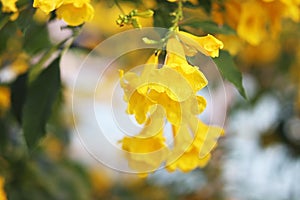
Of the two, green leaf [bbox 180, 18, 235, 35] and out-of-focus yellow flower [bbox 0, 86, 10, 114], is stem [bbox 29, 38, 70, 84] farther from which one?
out-of-focus yellow flower [bbox 0, 86, 10, 114]

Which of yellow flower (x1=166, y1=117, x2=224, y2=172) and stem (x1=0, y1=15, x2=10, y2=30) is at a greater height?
stem (x1=0, y1=15, x2=10, y2=30)

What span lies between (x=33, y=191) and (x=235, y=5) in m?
0.53

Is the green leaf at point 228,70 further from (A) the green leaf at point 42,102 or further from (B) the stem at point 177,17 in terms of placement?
(A) the green leaf at point 42,102

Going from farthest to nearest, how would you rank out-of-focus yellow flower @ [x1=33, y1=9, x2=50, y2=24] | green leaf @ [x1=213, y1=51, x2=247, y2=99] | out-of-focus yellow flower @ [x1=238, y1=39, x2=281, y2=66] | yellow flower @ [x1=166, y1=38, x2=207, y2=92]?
out-of-focus yellow flower @ [x1=238, y1=39, x2=281, y2=66] → out-of-focus yellow flower @ [x1=33, y1=9, x2=50, y2=24] → green leaf @ [x1=213, y1=51, x2=247, y2=99] → yellow flower @ [x1=166, y1=38, x2=207, y2=92]

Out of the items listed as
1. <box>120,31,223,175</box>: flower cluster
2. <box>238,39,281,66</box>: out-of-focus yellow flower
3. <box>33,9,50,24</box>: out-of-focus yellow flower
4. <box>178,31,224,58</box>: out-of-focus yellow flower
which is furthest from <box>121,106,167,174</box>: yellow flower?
<box>238,39,281,66</box>: out-of-focus yellow flower

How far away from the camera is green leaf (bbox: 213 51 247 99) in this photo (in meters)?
0.73

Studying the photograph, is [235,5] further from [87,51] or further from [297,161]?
[297,161]

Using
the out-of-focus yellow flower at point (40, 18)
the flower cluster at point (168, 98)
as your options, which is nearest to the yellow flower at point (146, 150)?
the flower cluster at point (168, 98)

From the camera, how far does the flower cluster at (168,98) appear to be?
63 cm

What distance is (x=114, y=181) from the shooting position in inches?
74.2

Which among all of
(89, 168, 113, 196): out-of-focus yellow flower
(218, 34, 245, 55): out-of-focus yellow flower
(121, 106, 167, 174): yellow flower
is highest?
(121, 106, 167, 174): yellow flower

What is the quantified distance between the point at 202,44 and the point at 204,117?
0.33 meters

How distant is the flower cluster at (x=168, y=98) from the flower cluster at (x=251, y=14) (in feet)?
0.55

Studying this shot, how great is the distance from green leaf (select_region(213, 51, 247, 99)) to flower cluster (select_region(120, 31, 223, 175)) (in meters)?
0.06
